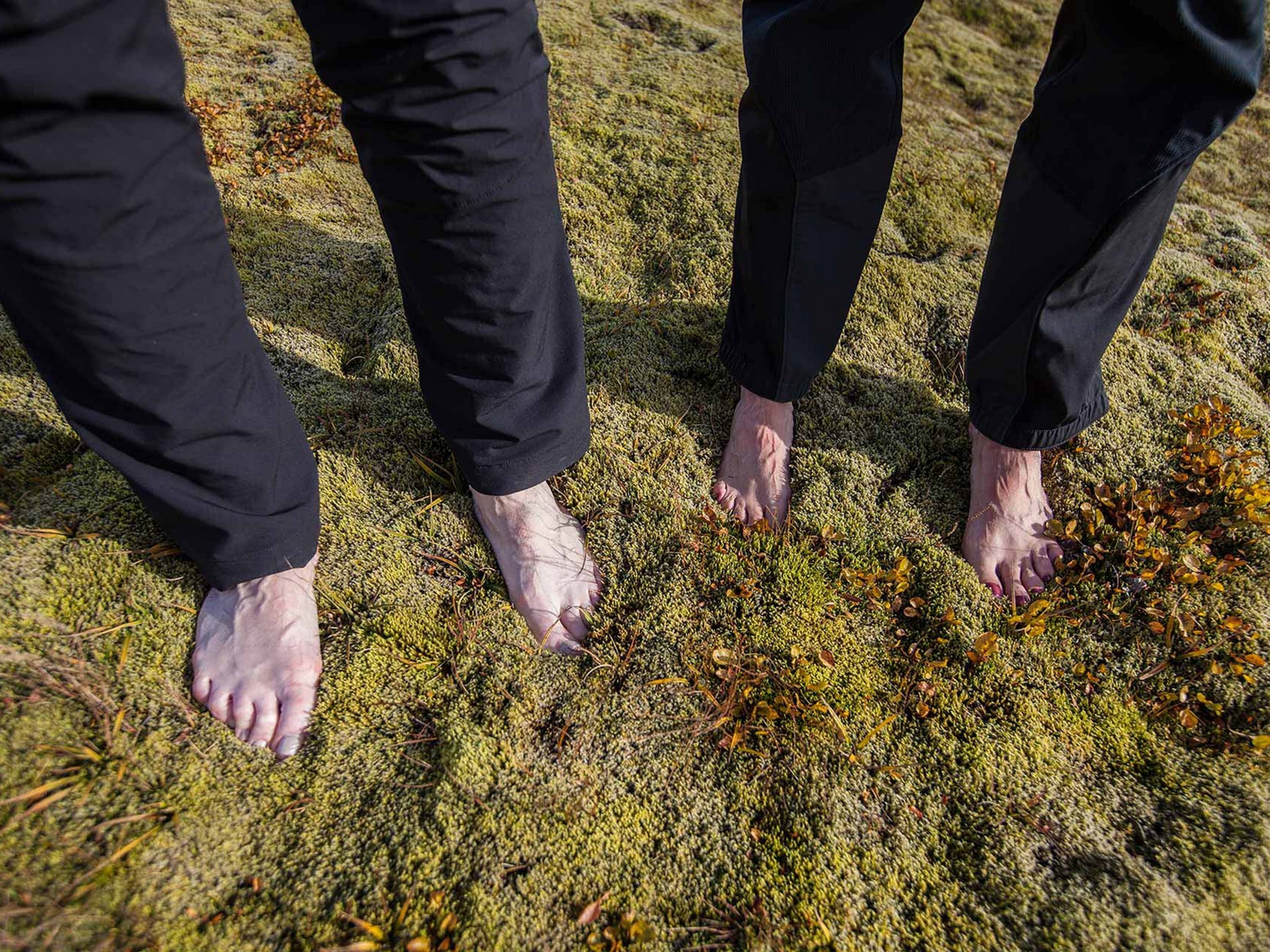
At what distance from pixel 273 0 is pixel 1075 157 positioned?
5198mm

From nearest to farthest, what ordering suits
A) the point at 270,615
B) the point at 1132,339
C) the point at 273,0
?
the point at 270,615, the point at 1132,339, the point at 273,0

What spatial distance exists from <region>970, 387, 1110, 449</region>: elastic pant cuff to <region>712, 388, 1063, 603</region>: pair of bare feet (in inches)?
3.2

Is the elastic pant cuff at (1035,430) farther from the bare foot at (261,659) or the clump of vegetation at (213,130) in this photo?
the clump of vegetation at (213,130)

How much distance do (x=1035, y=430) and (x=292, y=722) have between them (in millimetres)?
2467

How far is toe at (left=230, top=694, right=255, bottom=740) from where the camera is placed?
1996 mm

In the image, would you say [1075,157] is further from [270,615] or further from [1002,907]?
[270,615]

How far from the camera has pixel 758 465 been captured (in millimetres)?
2619

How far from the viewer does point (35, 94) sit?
1.30 meters

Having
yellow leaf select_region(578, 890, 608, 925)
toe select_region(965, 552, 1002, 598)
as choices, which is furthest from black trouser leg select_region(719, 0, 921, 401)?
yellow leaf select_region(578, 890, 608, 925)

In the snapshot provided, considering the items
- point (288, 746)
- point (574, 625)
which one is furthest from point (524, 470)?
point (288, 746)

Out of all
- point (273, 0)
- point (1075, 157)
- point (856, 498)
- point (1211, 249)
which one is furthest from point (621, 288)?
point (273, 0)

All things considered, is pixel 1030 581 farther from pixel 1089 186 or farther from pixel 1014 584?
pixel 1089 186

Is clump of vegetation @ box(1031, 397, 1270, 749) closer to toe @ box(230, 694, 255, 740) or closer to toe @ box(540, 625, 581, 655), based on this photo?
toe @ box(540, 625, 581, 655)

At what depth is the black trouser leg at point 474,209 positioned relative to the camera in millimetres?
1462
